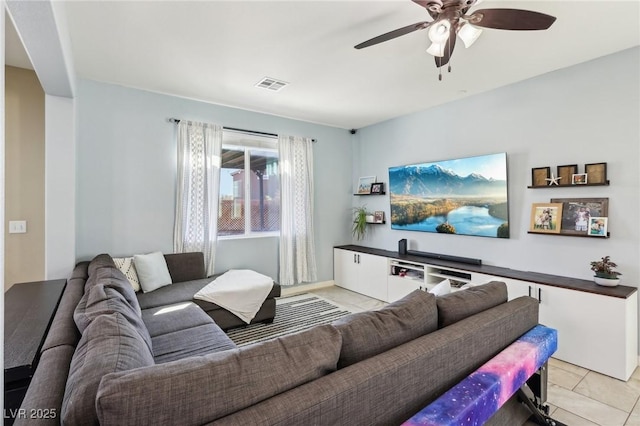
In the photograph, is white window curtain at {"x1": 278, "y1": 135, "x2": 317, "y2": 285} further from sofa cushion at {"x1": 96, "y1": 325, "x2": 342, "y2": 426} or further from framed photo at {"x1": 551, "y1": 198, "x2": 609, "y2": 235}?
sofa cushion at {"x1": 96, "y1": 325, "x2": 342, "y2": 426}

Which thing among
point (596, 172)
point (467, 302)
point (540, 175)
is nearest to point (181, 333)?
point (467, 302)

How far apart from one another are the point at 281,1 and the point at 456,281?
3205mm

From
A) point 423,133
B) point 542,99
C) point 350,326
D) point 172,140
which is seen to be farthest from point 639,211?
point 172,140

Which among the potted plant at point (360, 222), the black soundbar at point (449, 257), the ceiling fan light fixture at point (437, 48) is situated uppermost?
the ceiling fan light fixture at point (437, 48)

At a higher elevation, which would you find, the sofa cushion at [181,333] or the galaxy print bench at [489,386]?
the galaxy print bench at [489,386]

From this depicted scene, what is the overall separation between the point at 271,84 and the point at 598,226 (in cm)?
337

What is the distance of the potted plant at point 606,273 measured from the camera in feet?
8.26

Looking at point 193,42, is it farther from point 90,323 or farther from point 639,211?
point 639,211

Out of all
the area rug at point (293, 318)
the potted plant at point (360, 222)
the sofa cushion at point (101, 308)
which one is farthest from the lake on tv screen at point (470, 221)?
the sofa cushion at point (101, 308)

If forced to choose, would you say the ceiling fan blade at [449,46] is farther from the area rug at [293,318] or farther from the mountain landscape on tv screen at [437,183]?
the area rug at [293,318]

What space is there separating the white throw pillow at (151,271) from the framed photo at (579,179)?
4.12m

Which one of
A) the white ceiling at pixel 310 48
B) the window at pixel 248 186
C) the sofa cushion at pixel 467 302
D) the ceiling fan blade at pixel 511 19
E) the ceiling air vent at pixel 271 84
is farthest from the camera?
the window at pixel 248 186

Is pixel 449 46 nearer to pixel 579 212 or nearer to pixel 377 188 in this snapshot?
pixel 579 212

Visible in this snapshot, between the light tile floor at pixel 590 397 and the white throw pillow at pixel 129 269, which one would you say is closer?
the light tile floor at pixel 590 397
